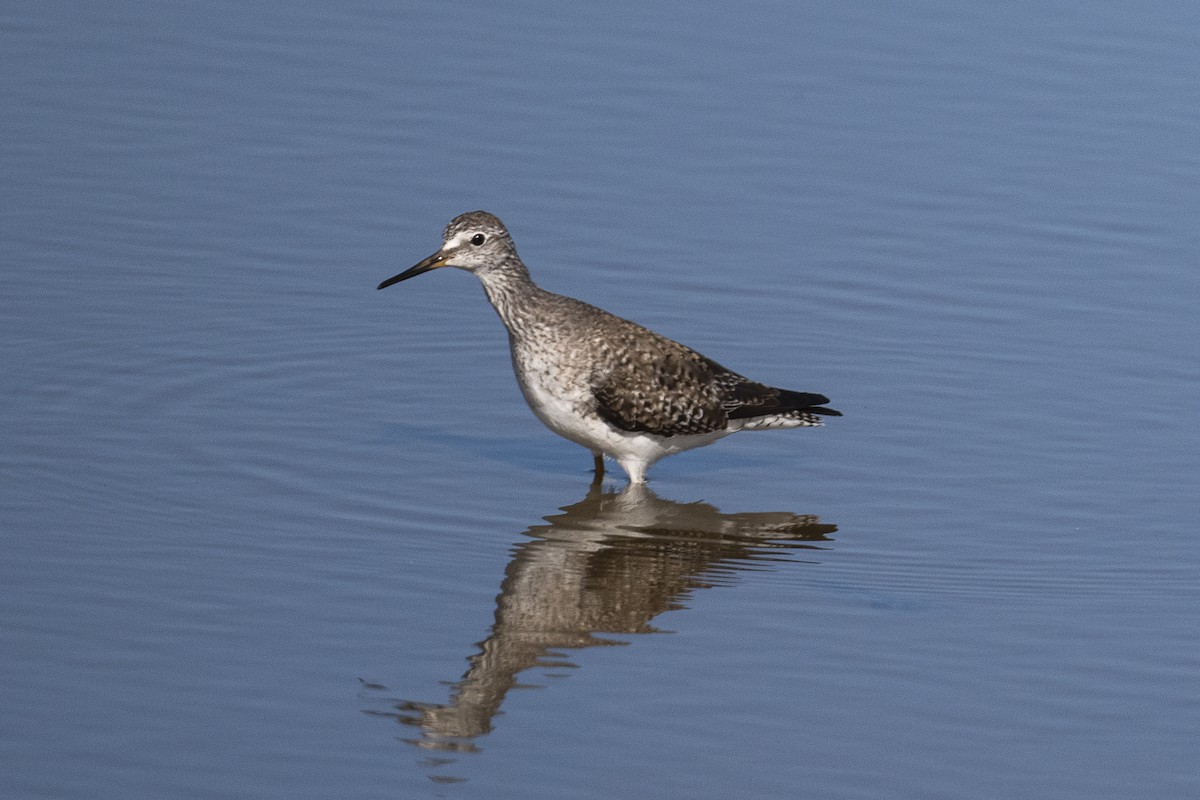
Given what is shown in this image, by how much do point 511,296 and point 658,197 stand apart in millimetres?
4567

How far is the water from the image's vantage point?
321 inches

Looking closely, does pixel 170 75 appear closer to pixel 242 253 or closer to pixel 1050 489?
pixel 242 253

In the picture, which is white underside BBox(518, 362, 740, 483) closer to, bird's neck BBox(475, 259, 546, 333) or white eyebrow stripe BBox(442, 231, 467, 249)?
bird's neck BBox(475, 259, 546, 333)

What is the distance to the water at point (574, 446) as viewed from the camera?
26.7 feet

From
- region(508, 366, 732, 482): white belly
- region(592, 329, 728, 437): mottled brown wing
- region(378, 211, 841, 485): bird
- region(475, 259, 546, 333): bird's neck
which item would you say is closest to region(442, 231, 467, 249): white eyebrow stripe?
region(378, 211, 841, 485): bird

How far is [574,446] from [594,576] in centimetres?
280

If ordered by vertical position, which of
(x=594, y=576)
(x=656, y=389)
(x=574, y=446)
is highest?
(x=656, y=389)

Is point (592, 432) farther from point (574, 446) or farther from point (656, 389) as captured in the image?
point (574, 446)

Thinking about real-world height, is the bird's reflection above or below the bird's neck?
below

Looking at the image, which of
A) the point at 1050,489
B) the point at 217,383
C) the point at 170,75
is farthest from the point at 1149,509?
the point at 170,75

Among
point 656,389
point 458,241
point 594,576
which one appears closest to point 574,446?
point 656,389

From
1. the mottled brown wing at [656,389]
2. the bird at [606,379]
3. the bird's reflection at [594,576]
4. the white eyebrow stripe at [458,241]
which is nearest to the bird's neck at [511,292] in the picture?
the bird at [606,379]

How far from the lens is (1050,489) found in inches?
469

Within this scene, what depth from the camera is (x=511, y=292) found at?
12.0 m
